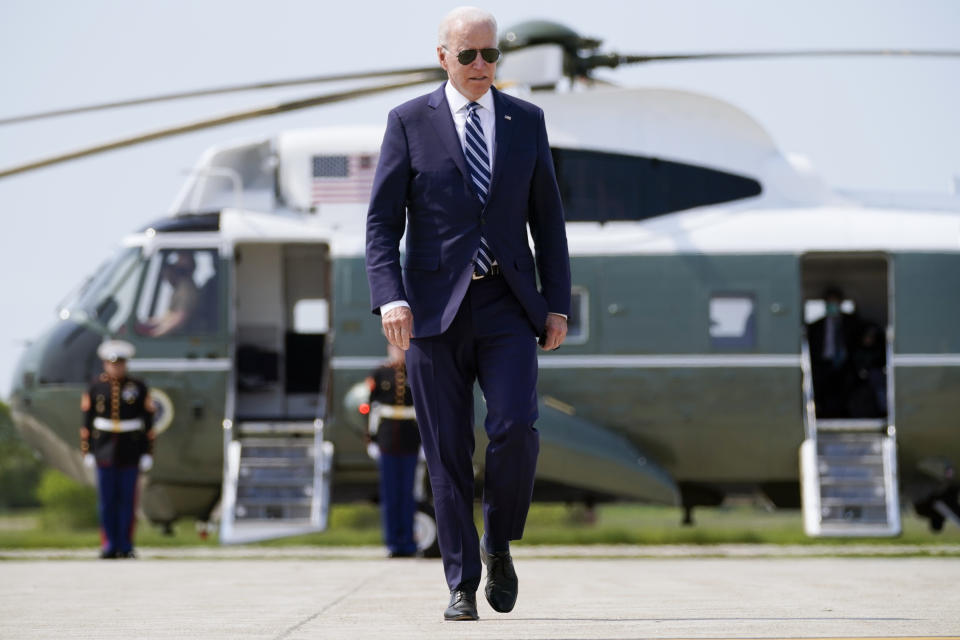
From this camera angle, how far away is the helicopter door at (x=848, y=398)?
10.3 meters

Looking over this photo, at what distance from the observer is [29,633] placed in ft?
13.3

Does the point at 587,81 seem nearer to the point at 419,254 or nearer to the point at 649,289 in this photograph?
the point at 649,289

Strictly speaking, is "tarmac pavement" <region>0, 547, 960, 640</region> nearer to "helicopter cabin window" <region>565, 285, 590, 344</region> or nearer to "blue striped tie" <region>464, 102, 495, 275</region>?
"blue striped tie" <region>464, 102, 495, 275</region>

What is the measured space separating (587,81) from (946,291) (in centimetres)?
330

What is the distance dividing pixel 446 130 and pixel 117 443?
639 cm

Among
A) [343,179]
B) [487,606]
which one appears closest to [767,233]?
[343,179]

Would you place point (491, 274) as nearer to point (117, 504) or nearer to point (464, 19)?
point (464, 19)

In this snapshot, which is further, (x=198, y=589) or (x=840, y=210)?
(x=840, y=210)

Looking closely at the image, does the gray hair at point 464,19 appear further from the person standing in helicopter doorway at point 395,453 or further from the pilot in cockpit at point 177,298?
the pilot in cockpit at point 177,298

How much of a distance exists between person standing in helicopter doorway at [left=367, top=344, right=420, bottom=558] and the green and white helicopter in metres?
0.60

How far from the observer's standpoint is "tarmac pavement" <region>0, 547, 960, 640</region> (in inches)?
156

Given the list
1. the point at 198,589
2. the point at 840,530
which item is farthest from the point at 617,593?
the point at 840,530

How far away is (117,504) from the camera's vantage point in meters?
10.1

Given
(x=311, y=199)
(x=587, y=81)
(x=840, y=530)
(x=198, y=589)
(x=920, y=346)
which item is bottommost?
(x=840, y=530)
